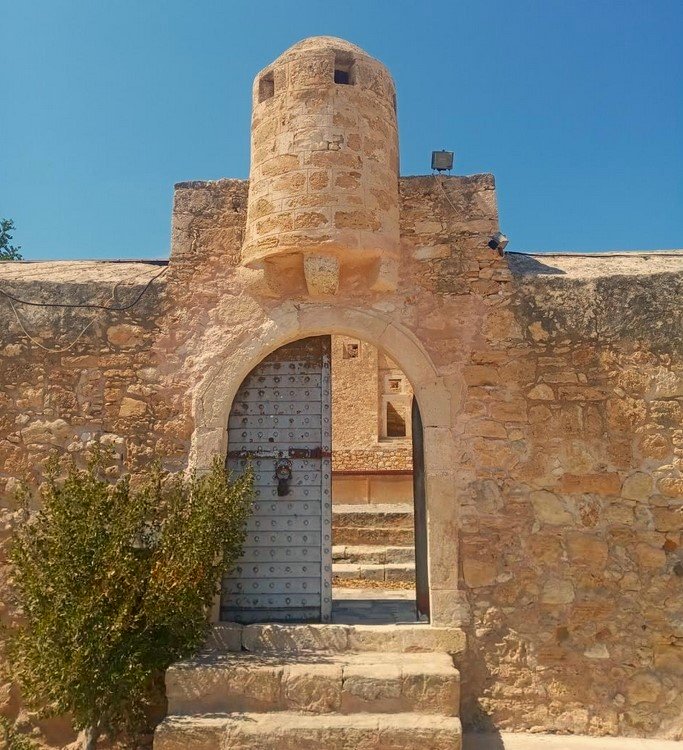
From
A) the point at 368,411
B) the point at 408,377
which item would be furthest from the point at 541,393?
the point at 368,411

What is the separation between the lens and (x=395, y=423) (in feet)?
42.6

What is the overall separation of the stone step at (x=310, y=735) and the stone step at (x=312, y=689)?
112 millimetres

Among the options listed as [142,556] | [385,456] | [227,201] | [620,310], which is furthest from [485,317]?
[385,456]

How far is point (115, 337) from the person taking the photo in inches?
178

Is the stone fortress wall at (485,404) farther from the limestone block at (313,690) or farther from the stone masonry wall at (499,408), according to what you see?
the limestone block at (313,690)

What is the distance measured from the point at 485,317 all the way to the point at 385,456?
7.91 metres

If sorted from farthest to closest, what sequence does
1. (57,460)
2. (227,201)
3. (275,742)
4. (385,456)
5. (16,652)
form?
(385,456)
(227,201)
(57,460)
(16,652)
(275,742)

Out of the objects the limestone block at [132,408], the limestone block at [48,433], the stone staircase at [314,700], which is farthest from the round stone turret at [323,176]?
the stone staircase at [314,700]

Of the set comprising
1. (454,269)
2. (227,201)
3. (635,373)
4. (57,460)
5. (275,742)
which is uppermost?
(227,201)

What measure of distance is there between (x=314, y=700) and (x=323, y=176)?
3.34 metres

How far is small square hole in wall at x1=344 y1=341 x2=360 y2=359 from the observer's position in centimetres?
1259

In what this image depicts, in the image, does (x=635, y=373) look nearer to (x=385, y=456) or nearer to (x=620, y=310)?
(x=620, y=310)

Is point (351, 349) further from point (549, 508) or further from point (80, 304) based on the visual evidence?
point (549, 508)

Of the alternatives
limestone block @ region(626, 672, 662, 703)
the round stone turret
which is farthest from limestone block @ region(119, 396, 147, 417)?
limestone block @ region(626, 672, 662, 703)
